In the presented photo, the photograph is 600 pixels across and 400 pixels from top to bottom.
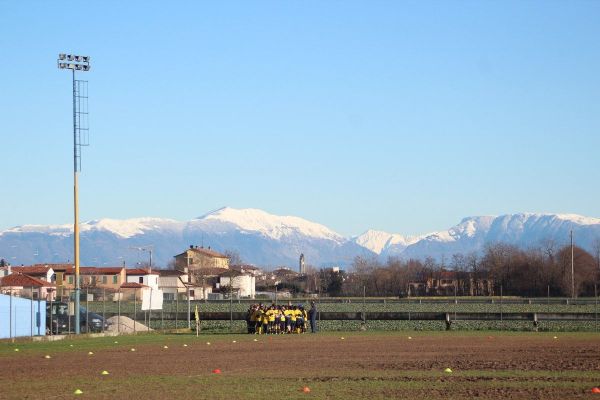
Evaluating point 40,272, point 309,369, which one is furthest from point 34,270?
point 309,369

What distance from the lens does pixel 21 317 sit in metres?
53.8

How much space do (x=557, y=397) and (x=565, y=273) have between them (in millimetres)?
124728

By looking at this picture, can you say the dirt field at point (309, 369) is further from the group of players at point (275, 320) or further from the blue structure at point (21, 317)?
the group of players at point (275, 320)

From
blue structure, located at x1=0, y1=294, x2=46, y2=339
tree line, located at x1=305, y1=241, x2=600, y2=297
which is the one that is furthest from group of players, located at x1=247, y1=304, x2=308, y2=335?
tree line, located at x1=305, y1=241, x2=600, y2=297

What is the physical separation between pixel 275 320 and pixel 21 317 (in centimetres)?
1331

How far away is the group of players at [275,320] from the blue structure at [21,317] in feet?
36.5

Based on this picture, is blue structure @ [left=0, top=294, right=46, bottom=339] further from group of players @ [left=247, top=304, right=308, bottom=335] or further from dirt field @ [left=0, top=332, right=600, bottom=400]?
group of players @ [left=247, top=304, right=308, bottom=335]

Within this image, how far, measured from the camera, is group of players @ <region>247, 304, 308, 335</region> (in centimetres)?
5800

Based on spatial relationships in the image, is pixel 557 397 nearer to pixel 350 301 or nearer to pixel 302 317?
pixel 302 317

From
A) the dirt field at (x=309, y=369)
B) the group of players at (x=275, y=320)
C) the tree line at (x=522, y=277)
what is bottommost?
the dirt field at (x=309, y=369)

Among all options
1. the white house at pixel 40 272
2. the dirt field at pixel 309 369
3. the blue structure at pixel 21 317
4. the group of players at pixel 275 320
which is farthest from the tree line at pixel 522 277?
the dirt field at pixel 309 369

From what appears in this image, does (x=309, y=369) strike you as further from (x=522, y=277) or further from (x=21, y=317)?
(x=522, y=277)

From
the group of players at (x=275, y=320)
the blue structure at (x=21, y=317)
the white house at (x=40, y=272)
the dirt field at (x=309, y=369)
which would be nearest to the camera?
the dirt field at (x=309, y=369)

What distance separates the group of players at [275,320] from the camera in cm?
5800
